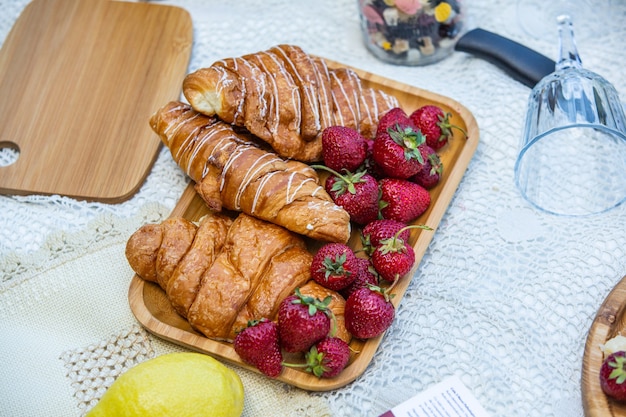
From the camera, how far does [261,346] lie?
133cm

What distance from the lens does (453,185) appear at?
1.62m

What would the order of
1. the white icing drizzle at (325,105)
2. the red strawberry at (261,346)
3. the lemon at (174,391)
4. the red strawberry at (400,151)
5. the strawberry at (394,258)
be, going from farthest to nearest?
the white icing drizzle at (325,105)
the red strawberry at (400,151)
the strawberry at (394,258)
the red strawberry at (261,346)
the lemon at (174,391)

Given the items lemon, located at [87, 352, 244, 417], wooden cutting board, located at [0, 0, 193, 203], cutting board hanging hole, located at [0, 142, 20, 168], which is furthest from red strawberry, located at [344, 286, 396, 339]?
cutting board hanging hole, located at [0, 142, 20, 168]

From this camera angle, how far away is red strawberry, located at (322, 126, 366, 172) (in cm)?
156

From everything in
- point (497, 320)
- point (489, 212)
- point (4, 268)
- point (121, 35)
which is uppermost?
point (121, 35)

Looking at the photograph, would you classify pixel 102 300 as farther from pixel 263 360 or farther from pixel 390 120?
pixel 390 120

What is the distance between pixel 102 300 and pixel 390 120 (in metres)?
0.72

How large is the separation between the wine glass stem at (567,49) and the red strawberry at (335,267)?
666mm

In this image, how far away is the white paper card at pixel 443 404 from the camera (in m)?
1.34

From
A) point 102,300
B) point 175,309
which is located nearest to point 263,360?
point 175,309

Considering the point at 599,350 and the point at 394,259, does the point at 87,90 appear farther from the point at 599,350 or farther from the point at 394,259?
→ the point at 599,350

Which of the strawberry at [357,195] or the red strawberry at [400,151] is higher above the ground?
the red strawberry at [400,151]

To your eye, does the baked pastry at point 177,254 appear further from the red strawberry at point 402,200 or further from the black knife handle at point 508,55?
the black knife handle at point 508,55

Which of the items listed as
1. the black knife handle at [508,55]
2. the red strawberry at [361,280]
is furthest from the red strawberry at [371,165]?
the black knife handle at [508,55]
